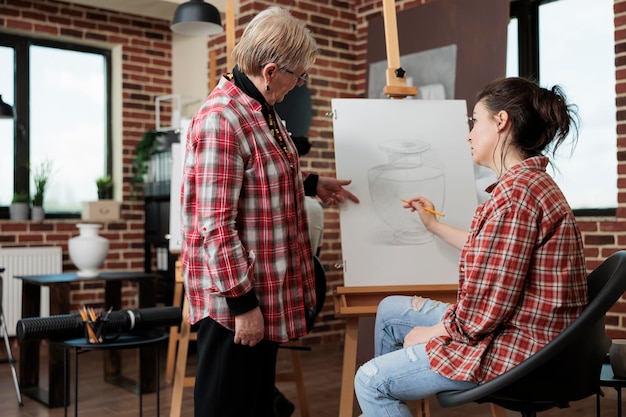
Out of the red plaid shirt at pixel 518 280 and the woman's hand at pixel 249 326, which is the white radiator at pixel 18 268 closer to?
the woman's hand at pixel 249 326

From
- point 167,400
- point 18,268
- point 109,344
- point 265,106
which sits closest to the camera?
point 265,106

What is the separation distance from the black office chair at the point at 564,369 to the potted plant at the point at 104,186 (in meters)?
4.33

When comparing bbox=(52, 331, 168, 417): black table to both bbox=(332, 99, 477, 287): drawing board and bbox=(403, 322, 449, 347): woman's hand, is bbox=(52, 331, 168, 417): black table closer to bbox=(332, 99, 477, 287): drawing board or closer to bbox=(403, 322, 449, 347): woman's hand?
bbox=(332, 99, 477, 287): drawing board

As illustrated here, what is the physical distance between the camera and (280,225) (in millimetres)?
1941

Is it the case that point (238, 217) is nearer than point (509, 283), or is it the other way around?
point (509, 283)

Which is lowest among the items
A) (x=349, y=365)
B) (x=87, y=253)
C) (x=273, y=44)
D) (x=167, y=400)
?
(x=167, y=400)

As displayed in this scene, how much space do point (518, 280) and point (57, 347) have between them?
2.84 meters

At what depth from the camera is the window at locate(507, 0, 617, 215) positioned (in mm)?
4188

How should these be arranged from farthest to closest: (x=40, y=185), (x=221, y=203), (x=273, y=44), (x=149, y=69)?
(x=149, y=69), (x=40, y=185), (x=273, y=44), (x=221, y=203)

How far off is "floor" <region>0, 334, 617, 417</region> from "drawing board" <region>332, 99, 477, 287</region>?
42.1 inches

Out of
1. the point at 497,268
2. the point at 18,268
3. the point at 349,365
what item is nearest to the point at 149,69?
the point at 18,268

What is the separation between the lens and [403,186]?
8.95ft

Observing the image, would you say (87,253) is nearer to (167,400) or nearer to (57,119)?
(167,400)

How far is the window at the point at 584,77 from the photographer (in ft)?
13.7
